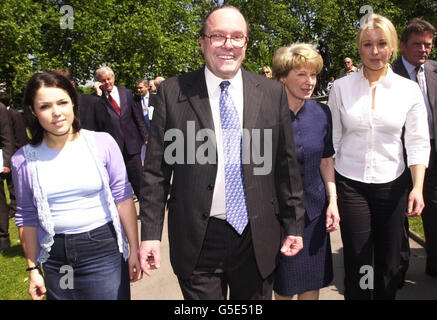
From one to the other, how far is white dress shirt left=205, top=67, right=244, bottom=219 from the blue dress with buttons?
0.62m

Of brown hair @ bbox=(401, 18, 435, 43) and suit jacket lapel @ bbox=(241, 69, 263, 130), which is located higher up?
brown hair @ bbox=(401, 18, 435, 43)

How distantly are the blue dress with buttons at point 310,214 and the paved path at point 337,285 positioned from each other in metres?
1.17

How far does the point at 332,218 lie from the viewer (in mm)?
2770

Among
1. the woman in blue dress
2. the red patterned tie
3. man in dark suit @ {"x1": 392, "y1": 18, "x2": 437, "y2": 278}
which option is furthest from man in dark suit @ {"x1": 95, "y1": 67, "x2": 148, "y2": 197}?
man in dark suit @ {"x1": 392, "y1": 18, "x2": 437, "y2": 278}

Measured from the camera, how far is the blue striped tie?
87.0 inches

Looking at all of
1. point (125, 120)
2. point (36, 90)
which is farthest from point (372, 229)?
point (125, 120)

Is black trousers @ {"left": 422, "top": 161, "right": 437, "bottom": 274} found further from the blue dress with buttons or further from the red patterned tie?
the red patterned tie

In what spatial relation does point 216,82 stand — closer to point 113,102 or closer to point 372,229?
point 372,229

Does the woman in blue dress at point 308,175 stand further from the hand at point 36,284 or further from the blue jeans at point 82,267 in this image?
the hand at point 36,284

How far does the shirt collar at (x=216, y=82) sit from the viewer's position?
2.31 m

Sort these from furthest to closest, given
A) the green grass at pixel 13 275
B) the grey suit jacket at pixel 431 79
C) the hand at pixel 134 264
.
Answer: the green grass at pixel 13 275, the grey suit jacket at pixel 431 79, the hand at pixel 134 264

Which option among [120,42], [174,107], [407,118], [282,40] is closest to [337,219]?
[407,118]

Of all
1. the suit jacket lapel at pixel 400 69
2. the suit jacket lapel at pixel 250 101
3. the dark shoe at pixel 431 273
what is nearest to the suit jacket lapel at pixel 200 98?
the suit jacket lapel at pixel 250 101

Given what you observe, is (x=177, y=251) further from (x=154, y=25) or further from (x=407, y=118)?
(x=154, y=25)
